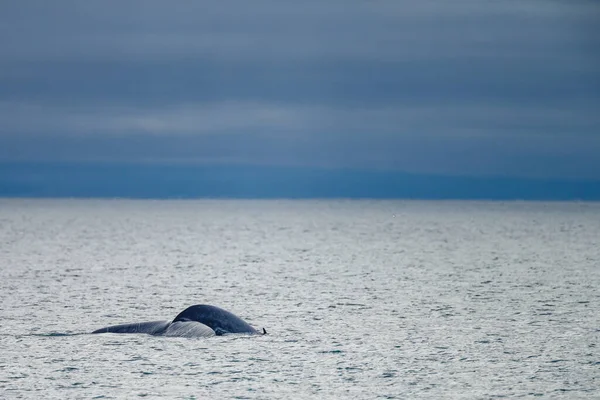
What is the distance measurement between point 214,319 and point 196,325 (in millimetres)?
Result: 528

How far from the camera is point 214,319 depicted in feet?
83.4

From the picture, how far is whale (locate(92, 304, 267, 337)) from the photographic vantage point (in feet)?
82.0

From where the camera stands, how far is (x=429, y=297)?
35.8 m

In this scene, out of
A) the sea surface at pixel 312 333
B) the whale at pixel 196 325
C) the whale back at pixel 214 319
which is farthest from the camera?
the whale back at pixel 214 319

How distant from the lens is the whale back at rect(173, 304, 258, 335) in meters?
25.3

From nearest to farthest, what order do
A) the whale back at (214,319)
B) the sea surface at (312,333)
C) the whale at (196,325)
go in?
the sea surface at (312,333) < the whale at (196,325) < the whale back at (214,319)

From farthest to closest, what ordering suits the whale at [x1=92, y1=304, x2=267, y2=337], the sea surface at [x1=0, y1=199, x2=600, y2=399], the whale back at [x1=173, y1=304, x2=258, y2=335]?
the whale back at [x1=173, y1=304, x2=258, y2=335]
the whale at [x1=92, y1=304, x2=267, y2=337]
the sea surface at [x1=0, y1=199, x2=600, y2=399]

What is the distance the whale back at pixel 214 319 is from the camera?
83.1ft

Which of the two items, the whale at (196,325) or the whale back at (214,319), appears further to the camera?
the whale back at (214,319)

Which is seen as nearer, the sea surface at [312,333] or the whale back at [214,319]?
the sea surface at [312,333]

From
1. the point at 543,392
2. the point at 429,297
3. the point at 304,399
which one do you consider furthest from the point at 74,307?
the point at 543,392

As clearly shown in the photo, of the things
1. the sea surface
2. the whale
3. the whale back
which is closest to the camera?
the sea surface

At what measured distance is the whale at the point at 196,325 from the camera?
82.0 feet

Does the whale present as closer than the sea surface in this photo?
No
